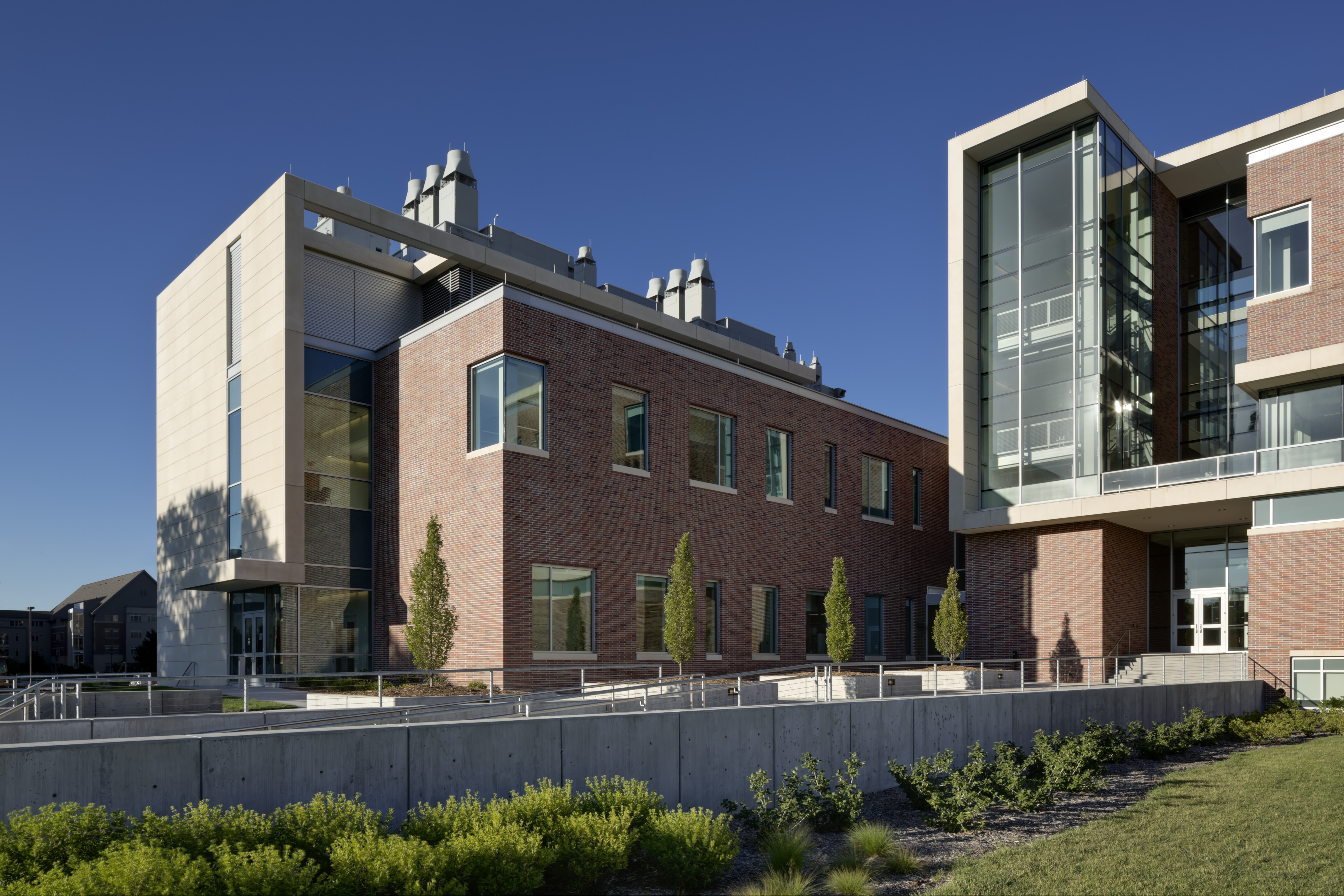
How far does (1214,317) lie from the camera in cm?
3509

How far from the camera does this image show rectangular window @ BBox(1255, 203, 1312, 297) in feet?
91.8

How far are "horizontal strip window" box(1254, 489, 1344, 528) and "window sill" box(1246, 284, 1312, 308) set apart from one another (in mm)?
5438

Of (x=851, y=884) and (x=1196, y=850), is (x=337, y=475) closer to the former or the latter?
(x=851, y=884)

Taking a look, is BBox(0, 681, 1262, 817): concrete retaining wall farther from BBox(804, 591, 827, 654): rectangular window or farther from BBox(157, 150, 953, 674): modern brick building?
BBox(804, 591, 827, 654): rectangular window

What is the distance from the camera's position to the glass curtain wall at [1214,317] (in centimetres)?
3425

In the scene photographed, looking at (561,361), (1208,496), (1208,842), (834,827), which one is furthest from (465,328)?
(1208,496)

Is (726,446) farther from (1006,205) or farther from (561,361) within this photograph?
(1006,205)

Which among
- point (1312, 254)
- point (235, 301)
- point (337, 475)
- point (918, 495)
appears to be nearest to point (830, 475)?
point (918, 495)

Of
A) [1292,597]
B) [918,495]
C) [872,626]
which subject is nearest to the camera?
[1292,597]

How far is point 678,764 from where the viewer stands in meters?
12.3

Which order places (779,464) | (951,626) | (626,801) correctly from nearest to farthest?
(626,801), (951,626), (779,464)

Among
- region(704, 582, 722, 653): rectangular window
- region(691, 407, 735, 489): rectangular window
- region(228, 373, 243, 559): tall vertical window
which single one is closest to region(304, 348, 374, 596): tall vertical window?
region(228, 373, 243, 559): tall vertical window

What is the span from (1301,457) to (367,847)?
27.6 meters

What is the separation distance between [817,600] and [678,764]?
1969 centimetres
